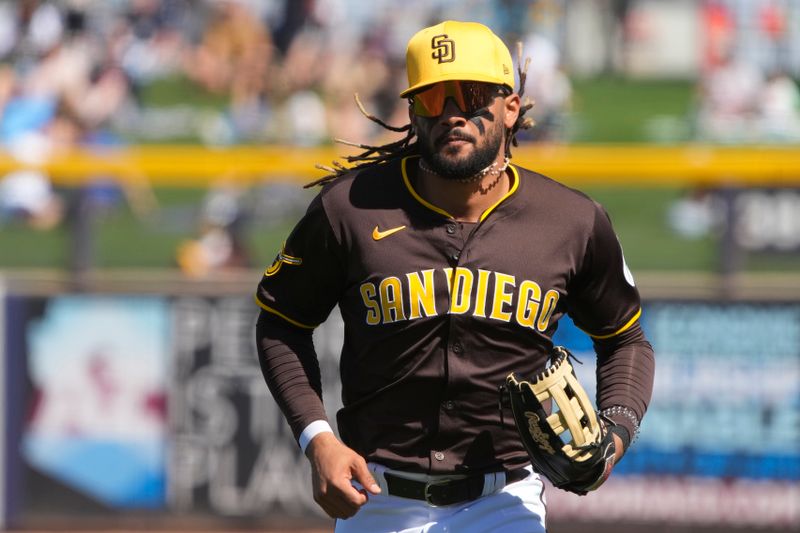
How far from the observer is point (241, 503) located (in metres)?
7.96

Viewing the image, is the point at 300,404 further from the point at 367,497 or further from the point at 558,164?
the point at 558,164

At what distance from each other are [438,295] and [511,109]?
54 cm

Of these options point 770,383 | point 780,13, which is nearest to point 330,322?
point 770,383

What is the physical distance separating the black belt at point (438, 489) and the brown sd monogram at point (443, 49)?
107 cm

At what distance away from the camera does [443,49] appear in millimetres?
3467

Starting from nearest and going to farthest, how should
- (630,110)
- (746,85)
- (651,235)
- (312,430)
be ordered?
1. (312,430)
2. (651,235)
3. (746,85)
4. (630,110)

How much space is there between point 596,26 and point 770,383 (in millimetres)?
10019

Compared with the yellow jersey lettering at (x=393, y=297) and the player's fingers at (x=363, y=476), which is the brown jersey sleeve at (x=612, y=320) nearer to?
the yellow jersey lettering at (x=393, y=297)

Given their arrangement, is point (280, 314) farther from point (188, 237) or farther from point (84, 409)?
point (188, 237)

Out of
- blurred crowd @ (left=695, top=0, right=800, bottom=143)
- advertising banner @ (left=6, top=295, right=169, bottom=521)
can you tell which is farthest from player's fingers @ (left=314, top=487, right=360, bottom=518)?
blurred crowd @ (left=695, top=0, right=800, bottom=143)

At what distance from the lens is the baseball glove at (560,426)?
11.1ft

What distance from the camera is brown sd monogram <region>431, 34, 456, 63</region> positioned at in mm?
3455

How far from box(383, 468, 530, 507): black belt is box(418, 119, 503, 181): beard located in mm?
779

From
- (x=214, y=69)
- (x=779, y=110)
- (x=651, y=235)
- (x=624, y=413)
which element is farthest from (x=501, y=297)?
(x=214, y=69)
